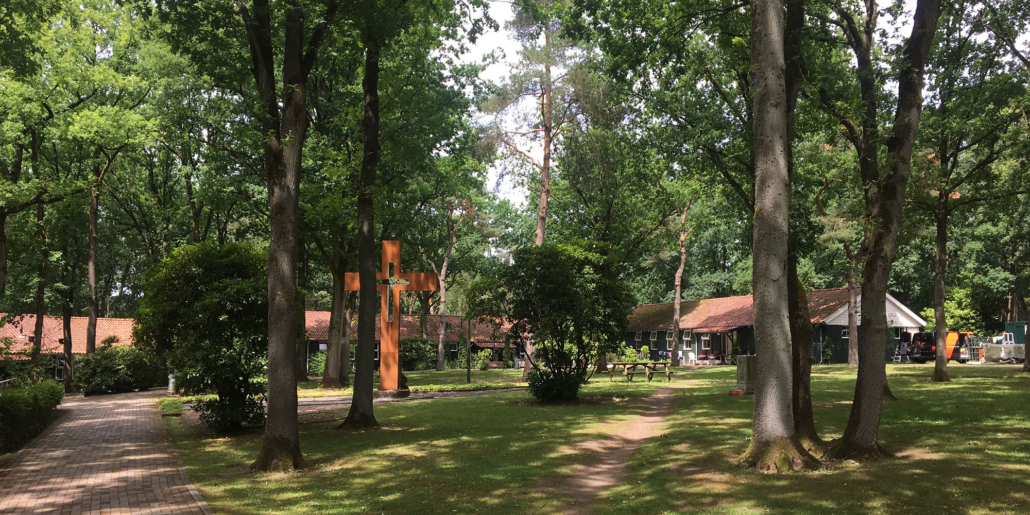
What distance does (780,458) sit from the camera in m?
8.33

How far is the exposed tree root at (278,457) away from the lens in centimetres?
945

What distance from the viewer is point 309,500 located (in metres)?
7.73

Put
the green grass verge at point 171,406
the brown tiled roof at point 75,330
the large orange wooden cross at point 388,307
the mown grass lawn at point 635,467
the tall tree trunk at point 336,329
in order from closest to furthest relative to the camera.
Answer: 1. the mown grass lawn at point 635,467
2. the green grass verge at point 171,406
3. the large orange wooden cross at point 388,307
4. the tall tree trunk at point 336,329
5. the brown tiled roof at point 75,330

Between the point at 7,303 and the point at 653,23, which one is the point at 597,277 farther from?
the point at 7,303

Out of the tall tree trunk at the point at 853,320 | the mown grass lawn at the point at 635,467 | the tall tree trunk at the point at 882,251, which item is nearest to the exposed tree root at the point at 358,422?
the mown grass lawn at the point at 635,467

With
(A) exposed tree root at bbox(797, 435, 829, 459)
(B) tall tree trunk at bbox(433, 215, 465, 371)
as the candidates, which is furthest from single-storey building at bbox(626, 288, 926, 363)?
(A) exposed tree root at bbox(797, 435, 829, 459)

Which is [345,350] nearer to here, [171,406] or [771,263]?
[171,406]

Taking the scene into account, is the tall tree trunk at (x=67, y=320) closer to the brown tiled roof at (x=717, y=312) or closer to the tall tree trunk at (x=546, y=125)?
the tall tree trunk at (x=546, y=125)

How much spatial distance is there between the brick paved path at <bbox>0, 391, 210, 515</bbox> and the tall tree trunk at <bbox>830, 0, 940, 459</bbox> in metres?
8.35

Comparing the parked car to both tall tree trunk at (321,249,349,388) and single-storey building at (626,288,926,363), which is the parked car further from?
tall tree trunk at (321,249,349,388)

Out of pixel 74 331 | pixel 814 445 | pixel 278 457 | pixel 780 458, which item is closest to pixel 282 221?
pixel 278 457

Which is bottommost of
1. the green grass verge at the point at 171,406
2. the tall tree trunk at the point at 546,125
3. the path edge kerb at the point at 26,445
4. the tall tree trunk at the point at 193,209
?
the green grass verge at the point at 171,406

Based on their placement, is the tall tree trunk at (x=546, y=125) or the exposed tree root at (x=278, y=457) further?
the tall tree trunk at (x=546, y=125)

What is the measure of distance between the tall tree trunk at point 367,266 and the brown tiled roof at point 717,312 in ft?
91.0
